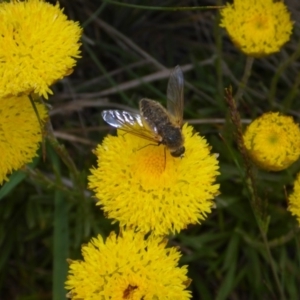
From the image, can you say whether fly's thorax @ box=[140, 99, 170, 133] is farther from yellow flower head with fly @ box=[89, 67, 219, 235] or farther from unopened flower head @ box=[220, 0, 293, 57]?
unopened flower head @ box=[220, 0, 293, 57]

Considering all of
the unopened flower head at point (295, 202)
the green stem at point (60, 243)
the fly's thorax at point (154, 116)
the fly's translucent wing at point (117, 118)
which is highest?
the fly's translucent wing at point (117, 118)

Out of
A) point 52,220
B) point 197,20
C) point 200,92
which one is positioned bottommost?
point 52,220

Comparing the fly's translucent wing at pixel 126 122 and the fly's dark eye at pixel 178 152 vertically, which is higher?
the fly's translucent wing at pixel 126 122

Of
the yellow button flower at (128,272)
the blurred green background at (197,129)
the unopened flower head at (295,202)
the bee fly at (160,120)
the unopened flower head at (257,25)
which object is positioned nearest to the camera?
the yellow button flower at (128,272)

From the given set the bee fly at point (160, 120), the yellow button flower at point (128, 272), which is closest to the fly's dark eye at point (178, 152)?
the bee fly at point (160, 120)

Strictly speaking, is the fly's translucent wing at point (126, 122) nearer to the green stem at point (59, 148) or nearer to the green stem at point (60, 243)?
the green stem at point (59, 148)

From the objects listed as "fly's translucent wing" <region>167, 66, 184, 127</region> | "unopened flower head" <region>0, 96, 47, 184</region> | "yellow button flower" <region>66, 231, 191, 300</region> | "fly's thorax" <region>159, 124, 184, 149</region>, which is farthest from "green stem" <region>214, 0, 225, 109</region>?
"yellow button flower" <region>66, 231, 191, 300</region>

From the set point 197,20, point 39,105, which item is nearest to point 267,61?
point 197,20

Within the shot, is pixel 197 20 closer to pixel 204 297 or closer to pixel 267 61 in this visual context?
pixel 267 61
